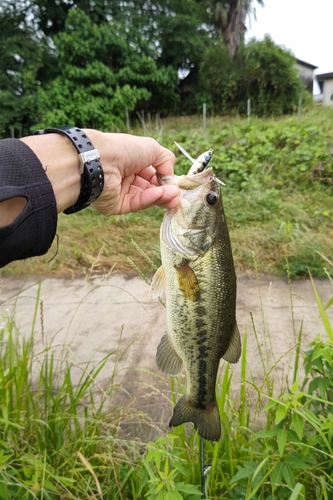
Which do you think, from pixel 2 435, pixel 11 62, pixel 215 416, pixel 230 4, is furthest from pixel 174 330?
pixel 230 4

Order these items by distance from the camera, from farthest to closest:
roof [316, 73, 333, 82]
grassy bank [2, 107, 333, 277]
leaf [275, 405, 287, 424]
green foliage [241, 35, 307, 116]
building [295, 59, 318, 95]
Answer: building [295, 59, 318, 95], roof [316, 73, 333, 82], green foliage [241, 35, 307, 116], grassy bank [2, 107, 333, 277], leaf [275, 405, 287, 424]

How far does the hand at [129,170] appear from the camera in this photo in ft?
5.27

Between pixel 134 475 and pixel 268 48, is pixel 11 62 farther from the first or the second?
pixel 134 475

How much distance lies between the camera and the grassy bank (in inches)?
220

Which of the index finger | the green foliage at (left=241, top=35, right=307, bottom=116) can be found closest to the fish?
the index finger

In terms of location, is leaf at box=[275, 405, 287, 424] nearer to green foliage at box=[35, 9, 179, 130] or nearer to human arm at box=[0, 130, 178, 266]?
human arm at box=[0, 130, 178, 266]

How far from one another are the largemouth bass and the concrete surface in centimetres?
142

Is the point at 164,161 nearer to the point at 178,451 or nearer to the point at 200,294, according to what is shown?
the point at 200,294

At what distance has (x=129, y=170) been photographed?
5.69ft

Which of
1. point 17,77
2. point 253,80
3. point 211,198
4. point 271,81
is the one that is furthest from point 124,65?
point 211,198

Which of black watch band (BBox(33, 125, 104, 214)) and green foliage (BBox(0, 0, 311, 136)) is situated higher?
green foliage (BBox(0, 0, 311, 136))

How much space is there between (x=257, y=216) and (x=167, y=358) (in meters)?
5.22

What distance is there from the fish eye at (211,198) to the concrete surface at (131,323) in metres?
1.75

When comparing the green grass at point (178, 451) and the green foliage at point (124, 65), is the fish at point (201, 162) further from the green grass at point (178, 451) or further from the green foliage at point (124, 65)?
the green foliage at point (124, 65)
